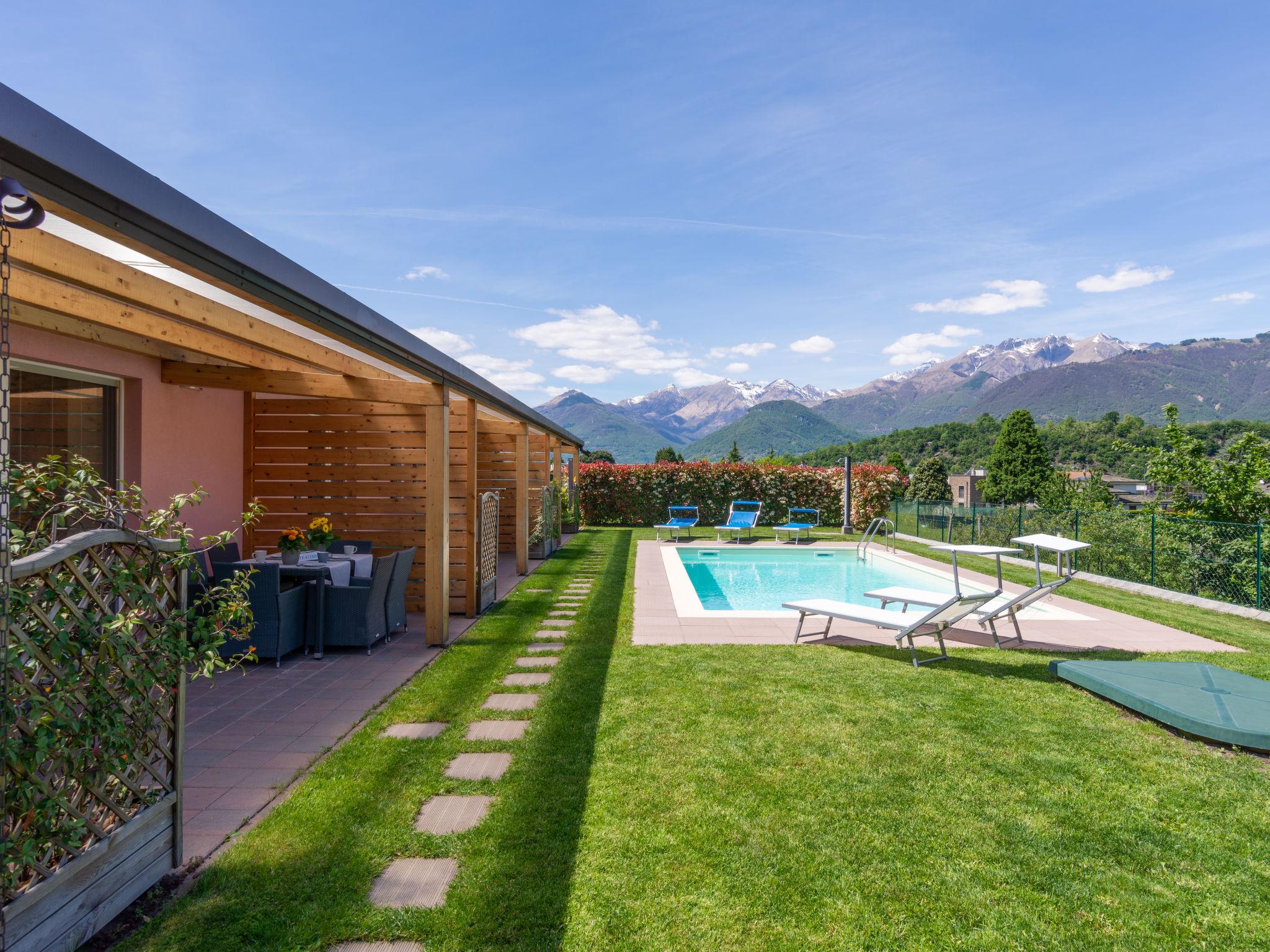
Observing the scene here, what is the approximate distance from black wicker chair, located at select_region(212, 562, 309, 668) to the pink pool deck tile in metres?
2.95

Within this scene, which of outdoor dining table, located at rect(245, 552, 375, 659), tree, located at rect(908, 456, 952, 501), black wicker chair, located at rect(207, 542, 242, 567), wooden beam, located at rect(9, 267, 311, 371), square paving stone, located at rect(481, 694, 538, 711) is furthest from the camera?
tree, located at rect(908, 456, 952, 501)

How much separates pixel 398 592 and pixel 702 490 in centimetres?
1542

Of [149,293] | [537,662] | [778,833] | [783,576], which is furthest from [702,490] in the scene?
[778,833]

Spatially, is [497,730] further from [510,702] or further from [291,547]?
[291,547]

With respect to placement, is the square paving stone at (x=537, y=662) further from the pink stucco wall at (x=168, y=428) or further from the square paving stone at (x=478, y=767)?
the pink stucco wall at (x=168, y=428)

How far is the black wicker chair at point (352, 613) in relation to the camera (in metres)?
5.85

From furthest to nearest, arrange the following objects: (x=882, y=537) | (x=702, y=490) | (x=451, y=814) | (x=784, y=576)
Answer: (x=702, y=490), (x=882, y=537), (x=784, y=576), (x=451, y=814)

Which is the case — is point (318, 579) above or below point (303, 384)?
below

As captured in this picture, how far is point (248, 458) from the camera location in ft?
25.3

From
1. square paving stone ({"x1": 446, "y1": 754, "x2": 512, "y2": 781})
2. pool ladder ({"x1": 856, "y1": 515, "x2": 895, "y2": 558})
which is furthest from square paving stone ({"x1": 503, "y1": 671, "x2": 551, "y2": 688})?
pool ladder ({"x1": 856, "y1": 515, "x2": 895, "y2": 558})

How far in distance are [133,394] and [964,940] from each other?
699 centimetres

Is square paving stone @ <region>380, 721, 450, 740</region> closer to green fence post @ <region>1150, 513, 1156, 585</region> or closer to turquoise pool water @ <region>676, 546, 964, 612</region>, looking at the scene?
turquoise pool water @ <region>676, 546, 964, 612</region>

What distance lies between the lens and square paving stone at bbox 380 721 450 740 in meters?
4.06

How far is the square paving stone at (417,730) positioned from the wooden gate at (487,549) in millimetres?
3260
